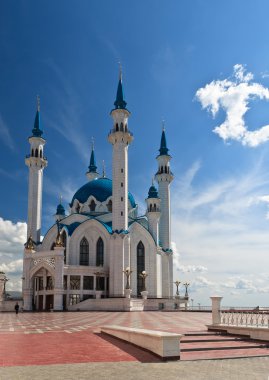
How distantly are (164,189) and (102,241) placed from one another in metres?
13.2

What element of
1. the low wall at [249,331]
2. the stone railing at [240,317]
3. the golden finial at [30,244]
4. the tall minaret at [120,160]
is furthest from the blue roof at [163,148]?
the low wall at [249,331]

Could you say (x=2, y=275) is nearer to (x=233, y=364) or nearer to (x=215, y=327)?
(x=215, y=327)

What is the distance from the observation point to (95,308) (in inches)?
1827

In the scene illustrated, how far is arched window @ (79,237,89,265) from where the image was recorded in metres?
54.5

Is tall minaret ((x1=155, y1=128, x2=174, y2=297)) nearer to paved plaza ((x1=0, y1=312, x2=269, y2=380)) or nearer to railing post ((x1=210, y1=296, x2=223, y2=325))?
railing post ((x1=210, y1=296, x2=223, y2=325))

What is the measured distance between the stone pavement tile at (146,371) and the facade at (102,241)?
3769cm

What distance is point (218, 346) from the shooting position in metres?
13.1

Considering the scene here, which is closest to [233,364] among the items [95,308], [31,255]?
[95,308]

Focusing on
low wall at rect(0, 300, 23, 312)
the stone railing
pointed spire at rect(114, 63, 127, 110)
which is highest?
Result: pointed spire at rect(114, 63, 127, 110)

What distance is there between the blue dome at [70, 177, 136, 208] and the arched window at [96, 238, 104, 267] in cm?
838

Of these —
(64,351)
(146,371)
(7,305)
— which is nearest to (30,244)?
(7,305)

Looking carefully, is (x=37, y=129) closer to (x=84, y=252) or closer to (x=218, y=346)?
(x=84, y=252)

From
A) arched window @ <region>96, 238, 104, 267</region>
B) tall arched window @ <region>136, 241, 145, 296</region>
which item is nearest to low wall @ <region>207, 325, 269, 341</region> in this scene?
arched window @ <region>96, 238, 104, 267</region>

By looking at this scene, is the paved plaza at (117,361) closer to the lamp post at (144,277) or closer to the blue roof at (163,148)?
the lamp post at (144,277)
